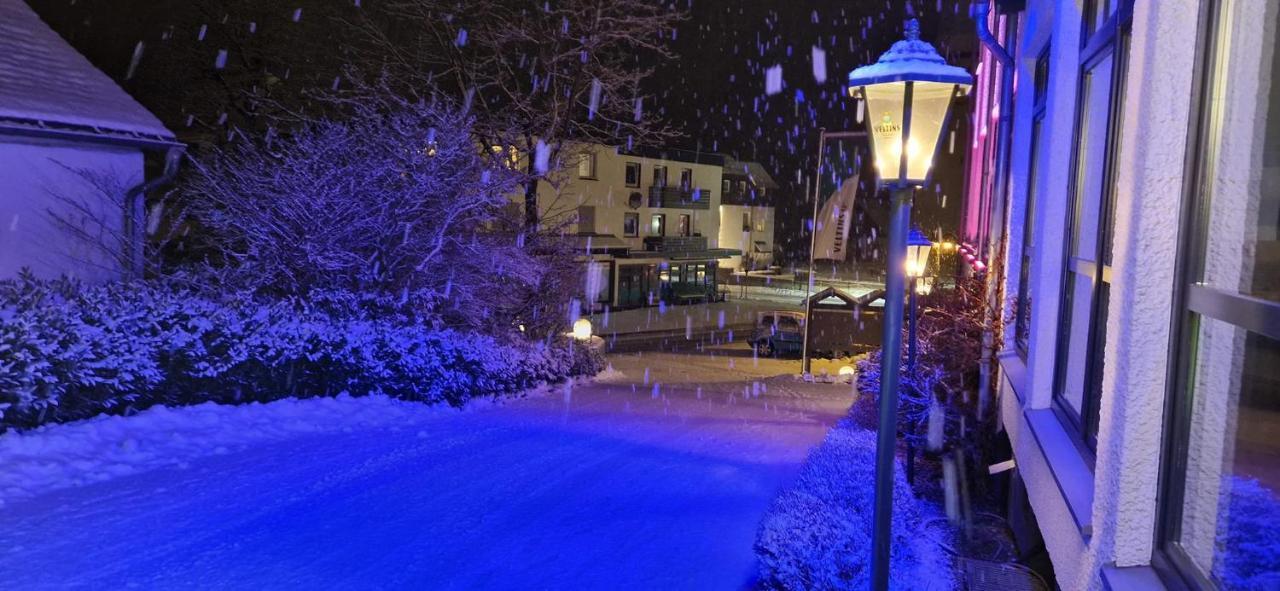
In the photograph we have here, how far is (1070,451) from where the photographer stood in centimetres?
414

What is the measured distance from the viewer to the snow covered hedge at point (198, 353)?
6.94 metres

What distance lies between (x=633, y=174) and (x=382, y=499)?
34681 millimetres

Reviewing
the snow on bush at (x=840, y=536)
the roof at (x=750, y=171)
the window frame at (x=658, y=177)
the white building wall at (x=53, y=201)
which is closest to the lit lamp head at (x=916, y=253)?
the snow on bush at (x=840, y=536)

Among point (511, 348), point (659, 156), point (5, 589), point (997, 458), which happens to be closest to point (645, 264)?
point (659, 156)

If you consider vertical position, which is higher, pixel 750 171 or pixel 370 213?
pixel 750 171

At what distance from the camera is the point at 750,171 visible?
55531 mm

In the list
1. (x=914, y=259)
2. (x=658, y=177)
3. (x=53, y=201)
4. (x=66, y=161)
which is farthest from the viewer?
(x=658, y=177)

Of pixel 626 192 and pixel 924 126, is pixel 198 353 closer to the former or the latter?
pixel 924 126

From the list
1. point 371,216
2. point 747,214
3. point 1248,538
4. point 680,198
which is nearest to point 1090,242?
point 1248,538

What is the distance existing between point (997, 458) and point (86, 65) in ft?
47.2

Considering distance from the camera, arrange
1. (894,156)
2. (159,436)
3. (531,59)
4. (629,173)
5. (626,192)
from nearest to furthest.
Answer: (894,156)
(159,436)
(531,59)
(626,192)
(629,173)

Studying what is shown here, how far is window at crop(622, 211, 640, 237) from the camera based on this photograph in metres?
40.6

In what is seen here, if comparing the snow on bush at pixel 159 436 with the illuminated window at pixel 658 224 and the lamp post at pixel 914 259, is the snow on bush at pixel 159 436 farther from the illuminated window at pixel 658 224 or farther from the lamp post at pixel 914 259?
the illuminated window at pixel 658 224

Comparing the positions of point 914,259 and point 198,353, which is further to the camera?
point 914,259
